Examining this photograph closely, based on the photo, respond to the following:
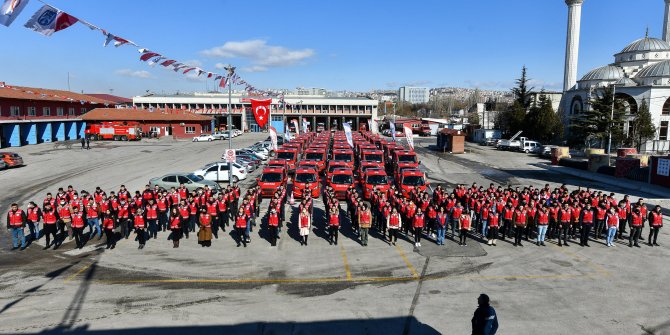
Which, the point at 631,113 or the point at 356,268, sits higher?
the point at 631,113

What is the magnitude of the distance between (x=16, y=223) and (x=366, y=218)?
11259 mm

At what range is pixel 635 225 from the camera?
15.4 m

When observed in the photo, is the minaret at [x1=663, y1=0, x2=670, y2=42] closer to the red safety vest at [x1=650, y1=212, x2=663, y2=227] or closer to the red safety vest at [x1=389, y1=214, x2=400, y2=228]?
the red safety vest at [x1=650, y1=212, x2=663, y2=227]

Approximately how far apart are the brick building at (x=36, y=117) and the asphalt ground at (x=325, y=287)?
137 feet

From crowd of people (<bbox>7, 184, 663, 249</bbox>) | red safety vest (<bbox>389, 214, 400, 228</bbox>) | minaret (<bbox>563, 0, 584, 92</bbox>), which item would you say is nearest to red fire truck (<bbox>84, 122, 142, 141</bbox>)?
crowd of people (<bbox>7, 184, 663, 249</bbox>)

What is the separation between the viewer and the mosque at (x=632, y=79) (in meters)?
55.9

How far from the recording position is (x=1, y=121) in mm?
47281

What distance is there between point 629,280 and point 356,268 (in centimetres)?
758

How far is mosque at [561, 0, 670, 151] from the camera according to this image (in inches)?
2202

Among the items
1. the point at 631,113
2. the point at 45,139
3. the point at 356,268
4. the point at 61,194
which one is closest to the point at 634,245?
the point at 356,268

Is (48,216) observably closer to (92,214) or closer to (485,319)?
(92,214)

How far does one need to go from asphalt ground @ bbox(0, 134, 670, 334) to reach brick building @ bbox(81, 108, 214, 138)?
186ft

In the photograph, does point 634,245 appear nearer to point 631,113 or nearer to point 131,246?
point 131,246

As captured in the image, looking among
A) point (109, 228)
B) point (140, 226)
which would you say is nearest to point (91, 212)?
point (109, 228)
